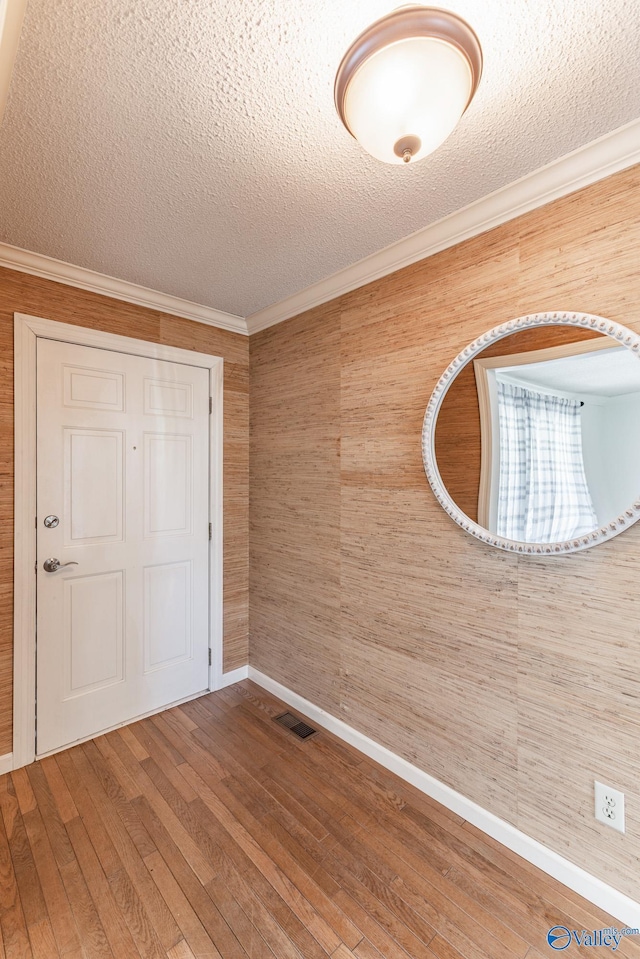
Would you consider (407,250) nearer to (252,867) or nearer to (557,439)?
(557,439)

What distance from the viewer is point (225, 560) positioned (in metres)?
2.77

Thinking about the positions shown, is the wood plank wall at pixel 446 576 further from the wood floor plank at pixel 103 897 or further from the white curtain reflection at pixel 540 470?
the wood floor plank at pixel 103 897

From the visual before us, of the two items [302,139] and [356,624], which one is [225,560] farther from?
[302,139]

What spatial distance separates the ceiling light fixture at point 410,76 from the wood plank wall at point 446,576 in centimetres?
75

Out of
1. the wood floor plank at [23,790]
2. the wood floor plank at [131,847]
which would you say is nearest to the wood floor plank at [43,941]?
the wood floor plank at [131,847]

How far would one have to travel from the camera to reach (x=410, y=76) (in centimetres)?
87

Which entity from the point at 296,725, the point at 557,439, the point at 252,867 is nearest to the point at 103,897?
Result: the point at 252,867

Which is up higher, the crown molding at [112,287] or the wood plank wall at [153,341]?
the crown molding at [112,287]

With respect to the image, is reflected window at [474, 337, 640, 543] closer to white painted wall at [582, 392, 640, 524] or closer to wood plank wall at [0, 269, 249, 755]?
white painted wall at [582, 392, 640, 524]

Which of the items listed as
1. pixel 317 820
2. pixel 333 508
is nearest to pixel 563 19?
pixel 333 508

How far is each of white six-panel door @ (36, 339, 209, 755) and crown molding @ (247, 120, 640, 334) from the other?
3.76ft

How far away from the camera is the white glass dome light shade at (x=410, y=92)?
874 mm

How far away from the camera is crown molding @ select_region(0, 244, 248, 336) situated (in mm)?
1965

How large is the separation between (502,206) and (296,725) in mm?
2642
